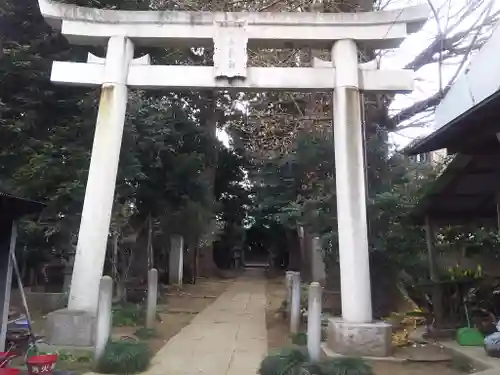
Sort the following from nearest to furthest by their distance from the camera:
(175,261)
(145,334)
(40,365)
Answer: (40,365)
(145,334)
(175,261)

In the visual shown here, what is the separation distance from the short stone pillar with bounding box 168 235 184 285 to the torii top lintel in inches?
576

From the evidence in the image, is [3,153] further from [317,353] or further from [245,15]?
[317,353]

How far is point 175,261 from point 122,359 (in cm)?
1663

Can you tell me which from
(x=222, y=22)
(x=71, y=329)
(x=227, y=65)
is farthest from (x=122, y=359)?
(x=222, y=22)

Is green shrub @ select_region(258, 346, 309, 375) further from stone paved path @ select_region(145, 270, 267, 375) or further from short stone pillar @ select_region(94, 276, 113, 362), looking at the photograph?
short stone pillar @ select_region(94, 276, 113, 362)

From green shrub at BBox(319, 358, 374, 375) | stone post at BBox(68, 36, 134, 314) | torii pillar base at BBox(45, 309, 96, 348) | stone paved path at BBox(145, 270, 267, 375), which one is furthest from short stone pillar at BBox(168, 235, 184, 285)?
green shrub at BBox(319, 358, 374, 375)

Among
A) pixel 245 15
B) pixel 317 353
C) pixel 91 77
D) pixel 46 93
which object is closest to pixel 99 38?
pixel 91 77

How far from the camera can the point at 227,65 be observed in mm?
9602

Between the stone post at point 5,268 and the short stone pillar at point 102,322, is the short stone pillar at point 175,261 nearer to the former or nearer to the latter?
the stone post at point 5,268

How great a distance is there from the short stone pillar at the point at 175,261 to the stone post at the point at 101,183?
1430cm

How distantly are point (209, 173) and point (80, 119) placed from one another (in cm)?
1498

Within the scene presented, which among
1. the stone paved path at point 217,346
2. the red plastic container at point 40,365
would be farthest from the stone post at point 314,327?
the red plastic container at point 40,365

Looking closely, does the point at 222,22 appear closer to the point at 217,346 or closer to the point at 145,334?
the point at 217,346

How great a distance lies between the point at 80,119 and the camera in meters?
13.1
